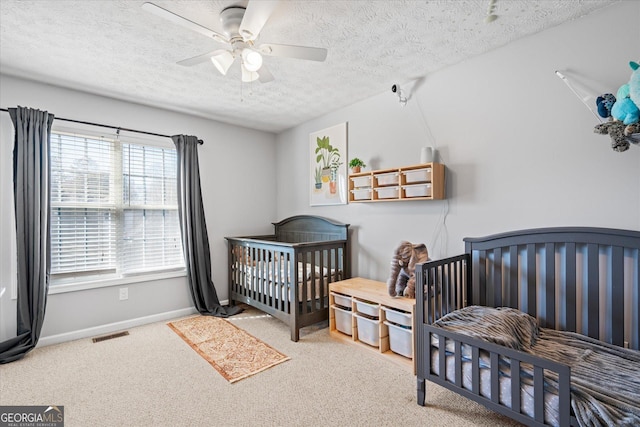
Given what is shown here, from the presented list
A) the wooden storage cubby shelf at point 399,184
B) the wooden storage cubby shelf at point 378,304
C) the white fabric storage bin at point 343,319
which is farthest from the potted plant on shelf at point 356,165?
the white fabric storage bin at point 343,319

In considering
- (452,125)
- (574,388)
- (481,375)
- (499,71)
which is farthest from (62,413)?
(499,71)

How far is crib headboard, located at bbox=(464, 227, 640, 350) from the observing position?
169cm

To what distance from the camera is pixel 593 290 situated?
178cm

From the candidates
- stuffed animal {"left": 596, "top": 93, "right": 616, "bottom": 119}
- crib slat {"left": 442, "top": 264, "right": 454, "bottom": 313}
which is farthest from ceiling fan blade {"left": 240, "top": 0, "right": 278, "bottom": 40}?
crib slat {"left": 442, "top": 264, "right": 454, "bottom": 313}

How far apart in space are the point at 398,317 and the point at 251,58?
6.57 ft

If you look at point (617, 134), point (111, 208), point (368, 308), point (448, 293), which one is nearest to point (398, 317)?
point (368, 308)

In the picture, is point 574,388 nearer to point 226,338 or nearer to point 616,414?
point 616,414

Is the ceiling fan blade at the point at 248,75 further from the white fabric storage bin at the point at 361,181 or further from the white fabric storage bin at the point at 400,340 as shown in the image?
the white fabric storage bin at the point at 400,340

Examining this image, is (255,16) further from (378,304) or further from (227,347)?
(227,347)

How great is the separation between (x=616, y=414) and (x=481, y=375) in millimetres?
499

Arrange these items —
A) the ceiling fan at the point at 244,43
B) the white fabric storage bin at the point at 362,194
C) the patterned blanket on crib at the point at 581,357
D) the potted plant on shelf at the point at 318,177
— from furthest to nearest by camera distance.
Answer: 1. the potted plant on shelf at the point at 318,177
2. the white fabric storage bin at the point at 362,194
3. the ceiling fan at the point at 244,43
4. the patterned blanket on crib at the point at 581,357

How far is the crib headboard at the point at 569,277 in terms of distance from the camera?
169cm

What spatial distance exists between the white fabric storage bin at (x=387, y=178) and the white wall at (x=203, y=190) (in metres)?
1.99

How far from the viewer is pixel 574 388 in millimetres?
1291
